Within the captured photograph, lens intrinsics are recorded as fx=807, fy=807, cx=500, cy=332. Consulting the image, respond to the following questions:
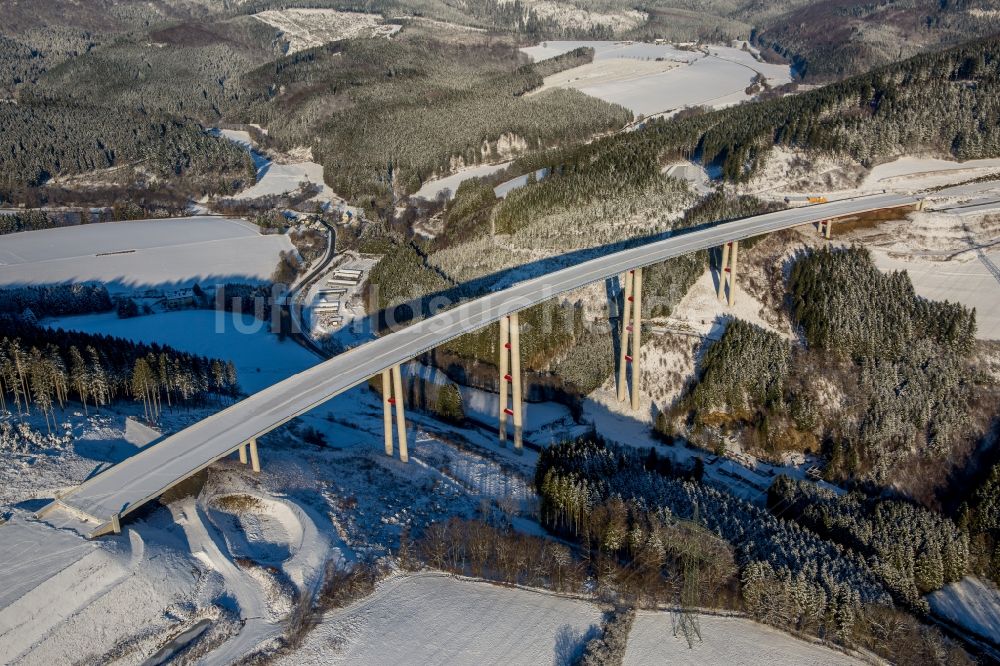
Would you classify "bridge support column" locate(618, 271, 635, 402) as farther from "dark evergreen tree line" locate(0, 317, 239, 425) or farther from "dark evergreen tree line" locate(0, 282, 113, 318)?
"dark evergreen tree line" locate(0, 282, 113, 318)

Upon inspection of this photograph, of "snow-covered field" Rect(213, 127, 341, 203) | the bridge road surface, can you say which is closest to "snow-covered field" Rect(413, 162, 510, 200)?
"snow-covered field" Rect(213, 127, 341, 203)

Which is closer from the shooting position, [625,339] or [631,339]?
[625,339]

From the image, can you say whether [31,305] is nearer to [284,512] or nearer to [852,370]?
[284,512]

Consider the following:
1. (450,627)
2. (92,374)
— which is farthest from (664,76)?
(450,627)

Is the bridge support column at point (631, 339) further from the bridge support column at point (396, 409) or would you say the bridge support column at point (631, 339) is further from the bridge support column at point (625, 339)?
the bridge support column at point (396, 409)

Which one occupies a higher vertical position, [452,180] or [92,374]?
[452,180]

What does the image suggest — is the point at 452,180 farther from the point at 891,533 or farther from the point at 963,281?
the point at 891,533
